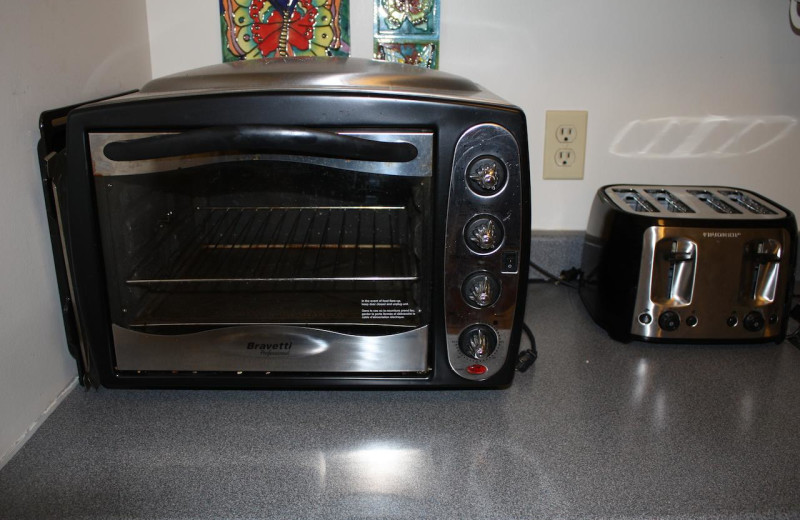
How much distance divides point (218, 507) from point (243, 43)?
2.26 feet

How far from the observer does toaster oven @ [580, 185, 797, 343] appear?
0.82 meters

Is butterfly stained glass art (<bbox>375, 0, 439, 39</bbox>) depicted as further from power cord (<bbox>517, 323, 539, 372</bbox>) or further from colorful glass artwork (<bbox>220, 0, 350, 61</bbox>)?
power cord (<bbox>517, 323, 539, 372</bbox>)

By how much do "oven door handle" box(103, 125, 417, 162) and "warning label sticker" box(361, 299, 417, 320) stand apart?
0.16m

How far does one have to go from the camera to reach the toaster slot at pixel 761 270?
83 cm

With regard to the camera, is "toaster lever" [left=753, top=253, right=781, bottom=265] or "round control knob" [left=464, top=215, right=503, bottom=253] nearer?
"round control knob" [left=464, top=215, right=503, bottom=253]

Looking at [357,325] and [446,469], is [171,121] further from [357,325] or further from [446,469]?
[446,469]

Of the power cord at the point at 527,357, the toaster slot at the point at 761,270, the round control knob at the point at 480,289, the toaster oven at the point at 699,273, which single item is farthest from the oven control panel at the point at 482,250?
the toaster slot at the point at 761,270

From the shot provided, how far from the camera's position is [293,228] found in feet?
2.39

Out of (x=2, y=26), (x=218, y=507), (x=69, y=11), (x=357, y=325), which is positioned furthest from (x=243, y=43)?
(x=218, y=507)

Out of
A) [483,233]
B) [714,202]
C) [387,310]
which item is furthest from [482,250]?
[714,202]

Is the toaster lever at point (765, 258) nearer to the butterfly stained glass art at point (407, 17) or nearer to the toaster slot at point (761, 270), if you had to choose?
the toaster slot at point (761, 270)

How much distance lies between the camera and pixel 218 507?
55 centimetres

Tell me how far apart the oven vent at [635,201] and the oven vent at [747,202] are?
13cm

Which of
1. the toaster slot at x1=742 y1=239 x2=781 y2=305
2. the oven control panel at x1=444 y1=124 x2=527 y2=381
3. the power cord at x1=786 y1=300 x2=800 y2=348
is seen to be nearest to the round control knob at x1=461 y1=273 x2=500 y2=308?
the oven control panel at x1=444 y1=124 x2=527 y2=381
